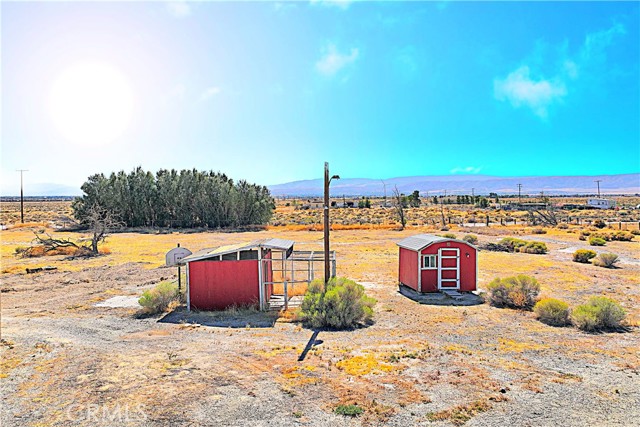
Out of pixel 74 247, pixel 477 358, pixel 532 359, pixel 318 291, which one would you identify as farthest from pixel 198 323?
pixel 74 247

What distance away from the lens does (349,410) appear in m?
6.96

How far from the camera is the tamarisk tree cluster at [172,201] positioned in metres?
51.5

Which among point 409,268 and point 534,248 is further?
point 534,248

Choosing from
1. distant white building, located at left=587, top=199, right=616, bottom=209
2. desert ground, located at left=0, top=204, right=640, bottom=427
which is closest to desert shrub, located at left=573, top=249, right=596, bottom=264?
desert ground, located at left=0, top=204, right=640, bottom=427

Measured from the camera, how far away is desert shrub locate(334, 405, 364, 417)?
22.5 feet

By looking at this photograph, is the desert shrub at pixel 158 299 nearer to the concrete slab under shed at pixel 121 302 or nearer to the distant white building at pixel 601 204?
the concrete slab under shed at pixel 121 302

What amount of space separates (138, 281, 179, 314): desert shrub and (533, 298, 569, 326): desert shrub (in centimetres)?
1146

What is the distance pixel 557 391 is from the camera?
7672 millimetres

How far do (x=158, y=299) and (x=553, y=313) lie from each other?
11844 millimetres

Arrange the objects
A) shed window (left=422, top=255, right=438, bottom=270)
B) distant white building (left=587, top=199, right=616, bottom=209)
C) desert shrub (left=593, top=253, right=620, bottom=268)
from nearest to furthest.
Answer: shed window (left=422, top=255, right=438, bottom=270) < desert shrub (left=593, top=253, right=620, bottom=268) < distant white building (left=587, top=199, right=616, bottom=209)

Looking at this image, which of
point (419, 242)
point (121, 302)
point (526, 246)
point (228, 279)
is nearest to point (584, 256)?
point (526, 246)

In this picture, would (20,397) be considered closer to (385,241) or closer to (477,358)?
(477,358)

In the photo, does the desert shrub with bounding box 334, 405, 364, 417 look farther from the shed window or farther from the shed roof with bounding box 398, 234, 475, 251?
the shed window

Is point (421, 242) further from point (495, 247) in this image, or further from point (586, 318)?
point (495, 247)
